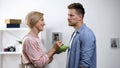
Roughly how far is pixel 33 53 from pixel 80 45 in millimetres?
423

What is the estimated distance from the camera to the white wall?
3.09m

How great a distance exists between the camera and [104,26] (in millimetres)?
3096

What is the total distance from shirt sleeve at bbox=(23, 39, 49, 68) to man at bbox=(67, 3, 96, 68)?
27cm

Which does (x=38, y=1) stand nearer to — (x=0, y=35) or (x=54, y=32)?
(x=54, y=32)

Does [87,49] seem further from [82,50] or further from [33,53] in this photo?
[33,53]

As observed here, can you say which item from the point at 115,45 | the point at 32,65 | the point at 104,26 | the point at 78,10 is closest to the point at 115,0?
the point at 104,26

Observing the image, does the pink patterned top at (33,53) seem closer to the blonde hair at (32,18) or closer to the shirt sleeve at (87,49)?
the blonde hair at (32,18)

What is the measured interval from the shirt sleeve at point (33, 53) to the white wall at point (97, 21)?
1243 millimetres

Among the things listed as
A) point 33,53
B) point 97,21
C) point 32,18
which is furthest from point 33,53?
point 97,21

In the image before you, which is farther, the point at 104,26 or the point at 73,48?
the point at 104,26

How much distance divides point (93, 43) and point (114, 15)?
4.31ft

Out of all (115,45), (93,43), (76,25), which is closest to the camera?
(93,43)

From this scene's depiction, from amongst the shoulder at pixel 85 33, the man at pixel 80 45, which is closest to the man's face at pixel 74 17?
the man at pixel 80 45

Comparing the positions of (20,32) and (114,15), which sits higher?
(114,15)
